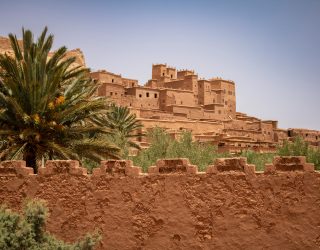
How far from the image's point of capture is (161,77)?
238 feet

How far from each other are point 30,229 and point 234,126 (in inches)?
2053

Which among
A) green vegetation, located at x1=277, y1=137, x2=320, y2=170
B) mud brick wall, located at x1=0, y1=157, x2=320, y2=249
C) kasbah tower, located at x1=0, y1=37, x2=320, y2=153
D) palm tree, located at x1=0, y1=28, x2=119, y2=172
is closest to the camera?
mud brick wall, located at x1=0, y1=157, x2=320, y2=249

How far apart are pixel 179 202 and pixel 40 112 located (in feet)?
18.1

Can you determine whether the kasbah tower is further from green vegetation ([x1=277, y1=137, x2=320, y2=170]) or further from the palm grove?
the palm grove

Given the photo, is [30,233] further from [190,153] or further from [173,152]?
[173,152]

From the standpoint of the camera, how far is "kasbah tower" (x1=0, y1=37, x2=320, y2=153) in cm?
5492

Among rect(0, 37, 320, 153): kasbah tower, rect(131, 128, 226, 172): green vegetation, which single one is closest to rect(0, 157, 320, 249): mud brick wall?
rect(131, 128, 226, 172): green vegetation

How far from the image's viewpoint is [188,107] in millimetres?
61219

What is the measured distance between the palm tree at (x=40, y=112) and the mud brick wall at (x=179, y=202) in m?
2.19

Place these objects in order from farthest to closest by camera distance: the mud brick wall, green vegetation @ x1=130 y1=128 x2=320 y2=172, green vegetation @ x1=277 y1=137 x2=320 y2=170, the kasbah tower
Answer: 1. the kasbah tower
2. green vegetation @ x1=277 y1=137 x2=320 y2=170
3. green vegetation @ x1=130 y1=128 x2=320 y2=172
4. the mud brick wall

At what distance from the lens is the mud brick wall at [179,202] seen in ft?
30.1

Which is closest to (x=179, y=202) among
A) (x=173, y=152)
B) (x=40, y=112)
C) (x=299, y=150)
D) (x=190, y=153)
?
(x=40, y=112)

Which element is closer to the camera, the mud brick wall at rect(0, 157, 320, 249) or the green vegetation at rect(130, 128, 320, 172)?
the mud brick wall at rect(0, 157, 320, 249)

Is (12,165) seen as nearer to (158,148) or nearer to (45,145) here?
(45,145)
